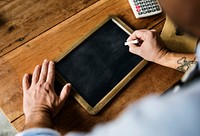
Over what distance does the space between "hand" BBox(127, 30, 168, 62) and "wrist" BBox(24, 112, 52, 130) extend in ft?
1.14

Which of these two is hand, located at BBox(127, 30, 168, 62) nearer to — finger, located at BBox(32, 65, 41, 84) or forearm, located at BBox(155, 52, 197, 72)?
forearm, located at BBox(155, 52, 197, 72)

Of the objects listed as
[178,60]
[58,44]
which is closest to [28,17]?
[58,44]

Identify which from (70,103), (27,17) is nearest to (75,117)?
(70,103)

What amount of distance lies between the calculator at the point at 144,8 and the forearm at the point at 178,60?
6.7 inches

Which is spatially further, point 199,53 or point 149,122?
point 199,53

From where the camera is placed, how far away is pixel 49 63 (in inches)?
44.5

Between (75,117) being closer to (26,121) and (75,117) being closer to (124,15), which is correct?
(26,121)

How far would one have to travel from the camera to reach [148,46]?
1184mm

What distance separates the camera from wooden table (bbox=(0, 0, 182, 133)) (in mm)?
1086

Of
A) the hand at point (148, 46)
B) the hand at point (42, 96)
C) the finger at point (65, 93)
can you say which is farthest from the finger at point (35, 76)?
the hand at point (148, 46)

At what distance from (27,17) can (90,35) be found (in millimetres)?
234

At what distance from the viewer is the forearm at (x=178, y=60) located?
1.15m

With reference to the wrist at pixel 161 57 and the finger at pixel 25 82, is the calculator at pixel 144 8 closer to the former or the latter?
the wrist at pixel 161 57

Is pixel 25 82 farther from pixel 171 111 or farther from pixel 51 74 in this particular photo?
pixel 171 111
